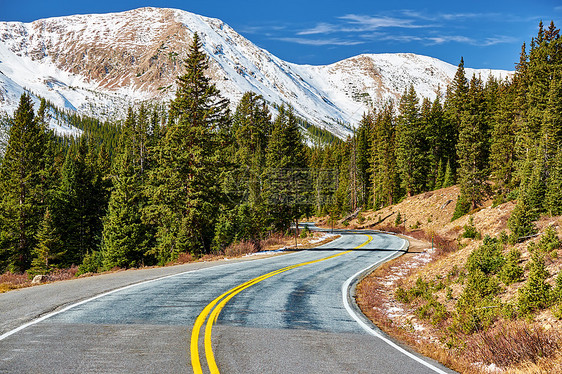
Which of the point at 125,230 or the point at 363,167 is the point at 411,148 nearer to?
the point at 363,167

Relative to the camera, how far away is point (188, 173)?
28.0 metres

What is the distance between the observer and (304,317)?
9281 mm

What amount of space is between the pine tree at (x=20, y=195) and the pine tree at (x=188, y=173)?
17642 mm

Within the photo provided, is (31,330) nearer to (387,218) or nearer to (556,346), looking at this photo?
(556,346)

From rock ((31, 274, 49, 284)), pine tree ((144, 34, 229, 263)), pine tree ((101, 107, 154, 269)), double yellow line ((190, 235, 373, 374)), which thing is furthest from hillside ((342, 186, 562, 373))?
pine tree ((101, 107, 154, 269))

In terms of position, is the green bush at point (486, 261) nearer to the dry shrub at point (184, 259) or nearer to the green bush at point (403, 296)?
Result: the green bush at point (403, 296)

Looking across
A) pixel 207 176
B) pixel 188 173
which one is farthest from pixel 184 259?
pixel 188 173

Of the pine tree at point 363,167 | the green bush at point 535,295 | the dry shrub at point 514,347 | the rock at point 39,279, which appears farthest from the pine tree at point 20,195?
the pine tree at point 363,167

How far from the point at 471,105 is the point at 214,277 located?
154 feet

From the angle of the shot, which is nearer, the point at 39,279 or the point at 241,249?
the point at 39,279

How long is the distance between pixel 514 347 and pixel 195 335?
5.84 metres

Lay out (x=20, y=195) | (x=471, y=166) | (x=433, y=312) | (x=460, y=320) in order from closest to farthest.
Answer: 1. (x=460, y=320)
2. (x=433, y=312)
3. (x=20, y=195)
4. (x=471, y=166)

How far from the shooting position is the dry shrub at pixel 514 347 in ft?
20.9

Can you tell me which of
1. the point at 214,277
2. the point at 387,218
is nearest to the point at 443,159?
the point at 387,218
